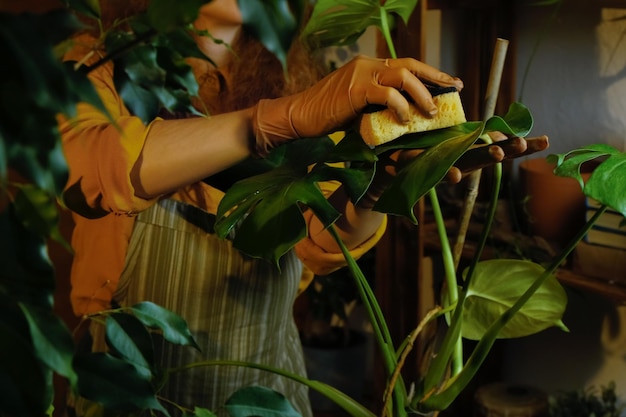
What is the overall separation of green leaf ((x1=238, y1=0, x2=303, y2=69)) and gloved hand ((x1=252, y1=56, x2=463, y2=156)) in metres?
0.27

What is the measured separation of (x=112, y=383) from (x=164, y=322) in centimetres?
10

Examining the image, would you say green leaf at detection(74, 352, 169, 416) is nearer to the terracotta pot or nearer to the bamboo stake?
the bamboo stake

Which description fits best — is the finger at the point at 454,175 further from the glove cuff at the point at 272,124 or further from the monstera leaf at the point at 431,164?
the glove cuff at the point at 272,124

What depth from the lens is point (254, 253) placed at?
698mm

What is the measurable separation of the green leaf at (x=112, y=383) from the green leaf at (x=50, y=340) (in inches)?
3.7

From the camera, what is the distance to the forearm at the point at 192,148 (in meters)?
0.88

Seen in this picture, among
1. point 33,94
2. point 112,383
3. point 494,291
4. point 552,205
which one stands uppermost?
point 33,94

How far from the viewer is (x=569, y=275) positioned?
1.51 m

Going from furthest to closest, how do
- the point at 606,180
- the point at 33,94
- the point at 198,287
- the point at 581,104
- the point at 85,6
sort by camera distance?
1. the point at 581,104
2. the point at 198,287
3. the point at 606,180
4. the point at 85,6
5. the point at 33,94

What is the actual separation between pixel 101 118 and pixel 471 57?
1.08 meters

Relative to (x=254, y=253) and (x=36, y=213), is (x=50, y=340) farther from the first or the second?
(x=254, y=253)

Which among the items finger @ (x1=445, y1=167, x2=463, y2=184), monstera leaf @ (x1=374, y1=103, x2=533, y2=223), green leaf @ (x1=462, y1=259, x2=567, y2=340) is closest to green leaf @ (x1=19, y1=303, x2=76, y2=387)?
monstera leaf @ (x1=374, y1=103, x2=533, y2=223)

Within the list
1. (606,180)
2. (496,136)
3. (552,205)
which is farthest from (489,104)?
(552,205)

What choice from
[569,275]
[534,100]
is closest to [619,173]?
[569,275]
